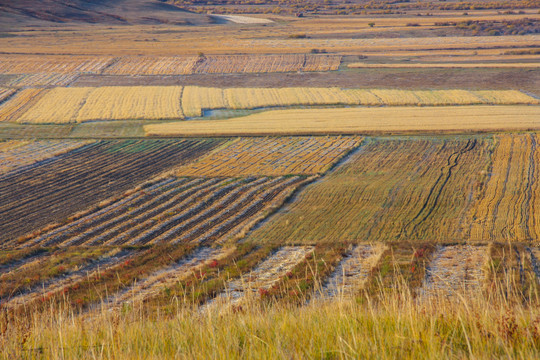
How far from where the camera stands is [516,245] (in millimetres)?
19844

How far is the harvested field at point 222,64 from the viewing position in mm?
70625

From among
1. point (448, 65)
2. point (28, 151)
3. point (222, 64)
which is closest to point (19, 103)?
point (28, 151)

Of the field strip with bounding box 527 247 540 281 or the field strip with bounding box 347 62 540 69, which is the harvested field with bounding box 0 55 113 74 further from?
the field strip with bounding box 527 247 540 281

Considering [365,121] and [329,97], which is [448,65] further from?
[365,121]

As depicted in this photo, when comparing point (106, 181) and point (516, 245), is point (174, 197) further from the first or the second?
point (516, 245)

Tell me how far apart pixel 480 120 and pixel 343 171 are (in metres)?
17.5

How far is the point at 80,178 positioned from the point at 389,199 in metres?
16.7

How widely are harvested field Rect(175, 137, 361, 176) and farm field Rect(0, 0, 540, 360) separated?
0.79 ft

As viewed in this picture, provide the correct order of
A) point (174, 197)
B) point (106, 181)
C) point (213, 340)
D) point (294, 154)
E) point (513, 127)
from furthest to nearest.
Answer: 1. point (513, 127)
2. point (294, 154)
3. point (106, 181)
4. point (174, 197)
5. point (213, 340)

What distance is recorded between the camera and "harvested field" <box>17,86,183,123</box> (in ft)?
161

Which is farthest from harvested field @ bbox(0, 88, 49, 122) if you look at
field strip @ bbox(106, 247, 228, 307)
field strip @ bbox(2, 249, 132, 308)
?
field strip @ bbox(106, 247, 228, 307)

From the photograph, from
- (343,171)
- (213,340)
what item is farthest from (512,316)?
(343,171)

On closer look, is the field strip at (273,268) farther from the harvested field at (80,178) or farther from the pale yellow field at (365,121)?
the pale yellow field at (365,121)

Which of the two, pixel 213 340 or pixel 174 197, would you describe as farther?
pixel 174 197
